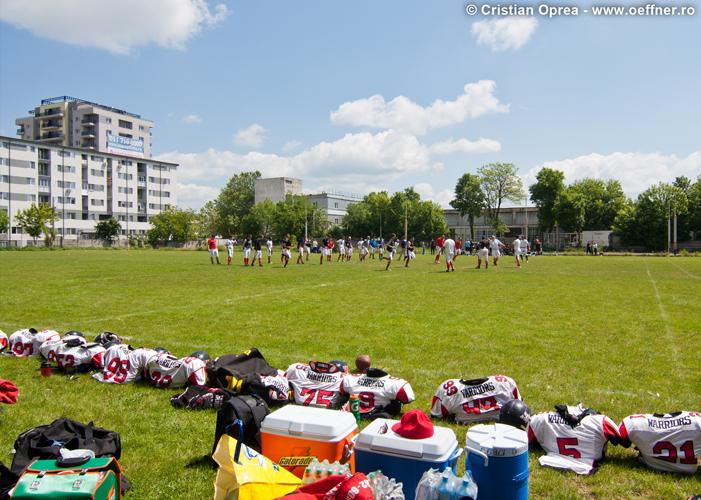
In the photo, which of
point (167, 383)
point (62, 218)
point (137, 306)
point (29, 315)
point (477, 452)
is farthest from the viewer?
point (62, 218)

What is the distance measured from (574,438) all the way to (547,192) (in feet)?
310

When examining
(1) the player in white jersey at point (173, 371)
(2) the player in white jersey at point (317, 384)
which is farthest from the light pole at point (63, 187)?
(2) the player in white jersey at point (317, 384)

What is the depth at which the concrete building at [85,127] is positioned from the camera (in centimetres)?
11338

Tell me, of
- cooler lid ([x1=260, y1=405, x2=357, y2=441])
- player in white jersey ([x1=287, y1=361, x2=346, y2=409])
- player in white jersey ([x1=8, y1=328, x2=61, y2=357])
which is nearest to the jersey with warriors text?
player in white jersey ([x1=8, y1=328, x2=61, y2=357])

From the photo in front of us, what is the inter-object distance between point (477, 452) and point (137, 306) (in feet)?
40.9

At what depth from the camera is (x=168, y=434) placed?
5.39m

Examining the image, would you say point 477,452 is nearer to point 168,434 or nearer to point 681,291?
point 168,434

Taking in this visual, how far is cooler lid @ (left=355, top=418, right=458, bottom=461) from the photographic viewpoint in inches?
144

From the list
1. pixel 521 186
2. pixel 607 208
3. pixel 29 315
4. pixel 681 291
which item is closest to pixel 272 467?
pixel 29 315

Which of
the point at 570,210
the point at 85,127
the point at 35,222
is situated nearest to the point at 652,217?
the point at 570,210

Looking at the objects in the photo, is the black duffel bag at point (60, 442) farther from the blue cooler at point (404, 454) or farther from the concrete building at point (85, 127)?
the concrete building at point (85, 127)

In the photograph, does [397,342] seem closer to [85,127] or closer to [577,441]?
[577,441]

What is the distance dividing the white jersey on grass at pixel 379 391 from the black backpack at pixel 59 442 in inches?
101

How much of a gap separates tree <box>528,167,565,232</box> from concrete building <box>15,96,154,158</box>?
280 feet
